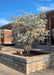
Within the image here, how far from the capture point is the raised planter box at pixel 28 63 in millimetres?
5052

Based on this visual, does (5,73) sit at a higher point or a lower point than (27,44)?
lower

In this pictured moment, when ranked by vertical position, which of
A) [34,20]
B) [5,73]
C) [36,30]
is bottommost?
[5,73]

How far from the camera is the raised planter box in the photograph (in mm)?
5052

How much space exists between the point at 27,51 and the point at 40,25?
7.42ft

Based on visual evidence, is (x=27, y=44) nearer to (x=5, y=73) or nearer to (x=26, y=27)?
(x=26, y=27)

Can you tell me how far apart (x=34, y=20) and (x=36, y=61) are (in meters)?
3.02

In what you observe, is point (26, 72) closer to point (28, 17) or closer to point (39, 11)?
point (28, 17)

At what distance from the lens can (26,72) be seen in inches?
197

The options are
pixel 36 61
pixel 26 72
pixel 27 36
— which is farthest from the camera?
pixel 27 36

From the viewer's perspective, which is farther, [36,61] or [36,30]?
[36,30]

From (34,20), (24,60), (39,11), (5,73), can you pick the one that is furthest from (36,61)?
(39,11)

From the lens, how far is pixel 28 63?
5.03 metres

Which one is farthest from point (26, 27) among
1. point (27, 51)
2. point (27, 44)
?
point (27, 51)

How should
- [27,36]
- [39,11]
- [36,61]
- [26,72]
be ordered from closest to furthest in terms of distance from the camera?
[26,72] → [36,61] → [27,36] → [39,11]
